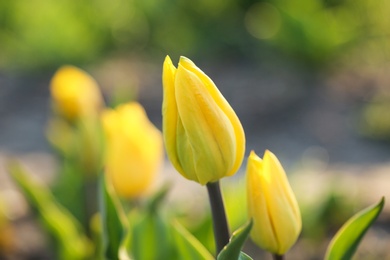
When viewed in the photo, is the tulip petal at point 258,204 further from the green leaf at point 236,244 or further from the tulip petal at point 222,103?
the green leaf at point 236,244

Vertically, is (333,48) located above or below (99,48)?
above

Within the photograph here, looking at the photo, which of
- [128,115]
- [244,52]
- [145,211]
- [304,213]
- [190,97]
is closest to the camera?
[190,97]

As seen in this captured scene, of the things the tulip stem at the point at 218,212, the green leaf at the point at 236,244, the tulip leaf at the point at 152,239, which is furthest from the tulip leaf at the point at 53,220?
the green leaf at the point at 236,244

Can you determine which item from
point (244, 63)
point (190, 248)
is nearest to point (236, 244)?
point (190, 248)

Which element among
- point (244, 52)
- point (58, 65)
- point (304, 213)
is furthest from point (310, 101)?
point (304, 213)

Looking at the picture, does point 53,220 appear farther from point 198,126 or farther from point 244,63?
point 244,63

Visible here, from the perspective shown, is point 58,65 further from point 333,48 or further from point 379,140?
point 379,140
